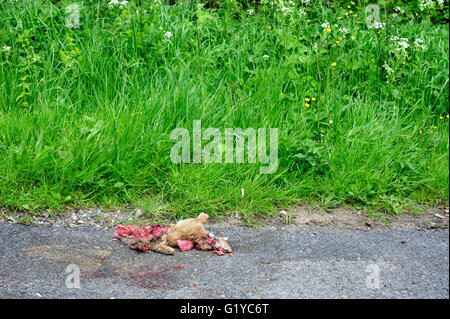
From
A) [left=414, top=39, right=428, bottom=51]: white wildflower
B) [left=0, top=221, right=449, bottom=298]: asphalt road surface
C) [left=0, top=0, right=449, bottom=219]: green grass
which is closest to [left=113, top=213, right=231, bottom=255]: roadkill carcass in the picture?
[left=0, top=221, right=449, bottom=298]: asphalt road surface

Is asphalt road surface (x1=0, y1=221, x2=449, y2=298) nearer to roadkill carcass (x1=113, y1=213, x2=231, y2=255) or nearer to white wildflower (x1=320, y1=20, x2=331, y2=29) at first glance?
roadkill carcass (x1=113, y1=213, x2=231, y2=255)

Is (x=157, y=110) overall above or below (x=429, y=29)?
below

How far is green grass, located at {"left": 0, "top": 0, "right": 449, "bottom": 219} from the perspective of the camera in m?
4.07

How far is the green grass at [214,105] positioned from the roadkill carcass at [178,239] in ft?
1.29

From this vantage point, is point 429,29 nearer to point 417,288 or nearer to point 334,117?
point 334,117

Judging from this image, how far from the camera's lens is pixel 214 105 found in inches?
182

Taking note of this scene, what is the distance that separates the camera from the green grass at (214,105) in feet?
13.3

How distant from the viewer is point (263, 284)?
3096 mm

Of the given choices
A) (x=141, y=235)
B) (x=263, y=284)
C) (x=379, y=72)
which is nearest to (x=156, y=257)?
(x=141, y=235)

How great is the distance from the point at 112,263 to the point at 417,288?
70.5 inches
